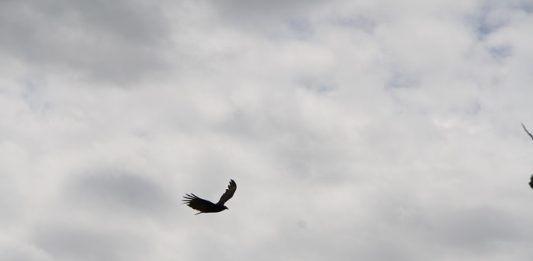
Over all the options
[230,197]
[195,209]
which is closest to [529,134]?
[195,209]

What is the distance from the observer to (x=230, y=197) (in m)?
43.0

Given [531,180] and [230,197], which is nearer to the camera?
[531,180]

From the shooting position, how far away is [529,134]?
1898 centimetres

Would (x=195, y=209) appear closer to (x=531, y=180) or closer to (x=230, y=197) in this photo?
(x=230, y=197)

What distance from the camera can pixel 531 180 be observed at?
19.6 metres

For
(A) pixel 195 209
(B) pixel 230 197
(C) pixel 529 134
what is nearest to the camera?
(C) pixel 529 134

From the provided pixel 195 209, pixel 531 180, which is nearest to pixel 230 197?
pixel 195 209

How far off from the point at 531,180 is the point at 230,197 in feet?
83.5

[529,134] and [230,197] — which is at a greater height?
[230,197]

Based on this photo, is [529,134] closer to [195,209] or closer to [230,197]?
[195,209]

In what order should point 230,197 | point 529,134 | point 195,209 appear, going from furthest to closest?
point 230,197
point 195,209
point 529,134

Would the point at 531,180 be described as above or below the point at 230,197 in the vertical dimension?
below

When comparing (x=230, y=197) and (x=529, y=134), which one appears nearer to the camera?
(x=529, y=134)

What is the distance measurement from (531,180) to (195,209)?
22.4m
